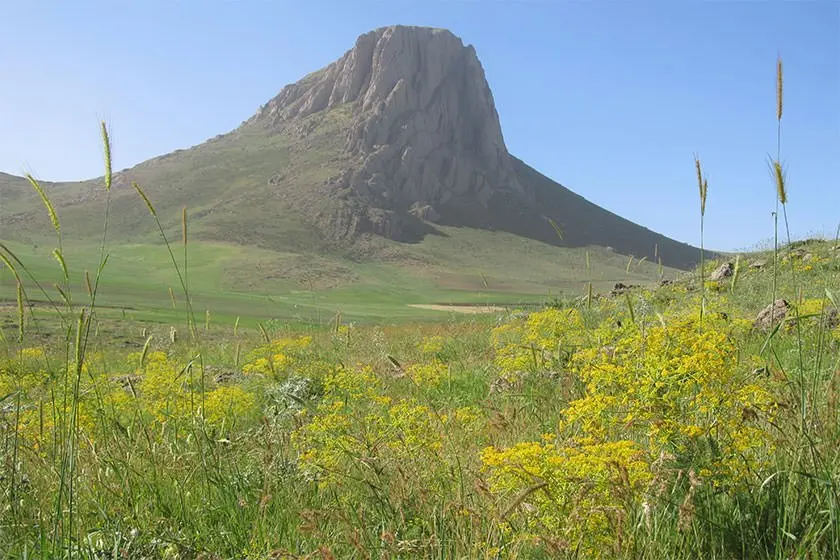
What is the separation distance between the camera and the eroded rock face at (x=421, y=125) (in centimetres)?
16562

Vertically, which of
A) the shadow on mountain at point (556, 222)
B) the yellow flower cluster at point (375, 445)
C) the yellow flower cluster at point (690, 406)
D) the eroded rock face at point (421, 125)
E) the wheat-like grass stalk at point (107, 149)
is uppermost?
the eroded rock face at point (421, 125)

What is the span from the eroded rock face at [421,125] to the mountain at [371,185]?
15.9 inches

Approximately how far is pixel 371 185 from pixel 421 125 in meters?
26.3

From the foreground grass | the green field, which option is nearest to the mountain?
the green field

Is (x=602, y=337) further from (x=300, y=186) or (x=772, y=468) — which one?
(x=300, y=186)

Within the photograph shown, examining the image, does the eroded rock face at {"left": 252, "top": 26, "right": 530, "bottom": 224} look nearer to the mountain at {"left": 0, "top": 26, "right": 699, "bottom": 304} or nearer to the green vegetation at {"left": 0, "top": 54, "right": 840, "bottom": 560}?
the mountain at {"left": 0, "top": 26, "right": 699, "bottom": 304}

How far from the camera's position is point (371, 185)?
520 feet

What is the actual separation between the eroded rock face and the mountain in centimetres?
40

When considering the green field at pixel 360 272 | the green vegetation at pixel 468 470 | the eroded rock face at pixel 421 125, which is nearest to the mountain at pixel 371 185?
the eroded rock face at pixel 421 125

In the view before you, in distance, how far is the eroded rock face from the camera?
16562 cm

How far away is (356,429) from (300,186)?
6230 inches

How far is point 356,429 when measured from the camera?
14.6 ft

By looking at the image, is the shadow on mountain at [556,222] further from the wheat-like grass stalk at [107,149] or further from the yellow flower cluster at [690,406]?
the wheat-like grass stalk at [107,149]

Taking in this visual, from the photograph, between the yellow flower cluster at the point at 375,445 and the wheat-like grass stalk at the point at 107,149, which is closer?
the wheat-like grass stalk at the point at 107,149
